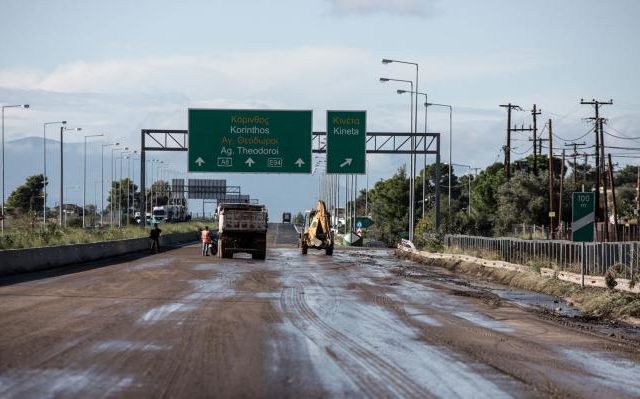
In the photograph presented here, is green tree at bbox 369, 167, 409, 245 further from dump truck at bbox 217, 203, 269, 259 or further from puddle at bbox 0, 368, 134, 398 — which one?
puddle at bbox 0, 368, 134, 398

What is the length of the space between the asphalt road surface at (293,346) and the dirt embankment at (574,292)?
1318 mm

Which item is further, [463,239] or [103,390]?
[463,239]

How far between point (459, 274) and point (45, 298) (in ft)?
63.8

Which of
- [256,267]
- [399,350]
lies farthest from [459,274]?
[399,350]

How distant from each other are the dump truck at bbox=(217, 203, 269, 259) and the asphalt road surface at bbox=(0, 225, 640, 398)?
21.1 meters

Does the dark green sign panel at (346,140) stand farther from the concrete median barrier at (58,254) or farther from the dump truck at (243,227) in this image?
the concrete median barrier at (58,254)

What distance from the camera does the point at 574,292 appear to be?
906 inches

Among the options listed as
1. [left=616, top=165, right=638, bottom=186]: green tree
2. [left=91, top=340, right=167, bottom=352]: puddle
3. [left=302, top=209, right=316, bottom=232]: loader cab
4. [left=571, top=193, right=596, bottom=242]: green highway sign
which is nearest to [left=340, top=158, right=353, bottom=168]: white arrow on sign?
[left=302, top=209, right=316, bottom=232]: loader cab

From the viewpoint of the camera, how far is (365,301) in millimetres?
21484

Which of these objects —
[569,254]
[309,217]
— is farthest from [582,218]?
[309,217]

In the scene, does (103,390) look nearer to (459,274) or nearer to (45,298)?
(45,298)

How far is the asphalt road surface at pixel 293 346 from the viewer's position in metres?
9.69

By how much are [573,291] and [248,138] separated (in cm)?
3062

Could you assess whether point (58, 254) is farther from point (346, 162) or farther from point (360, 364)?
point (360, 364)
